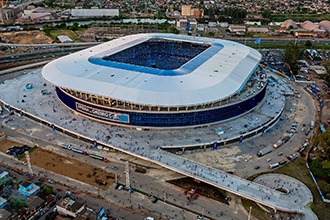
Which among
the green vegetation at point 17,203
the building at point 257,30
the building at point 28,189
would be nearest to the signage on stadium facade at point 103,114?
the building at point 28,189

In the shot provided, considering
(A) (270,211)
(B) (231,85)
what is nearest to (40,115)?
(B) (231,85)

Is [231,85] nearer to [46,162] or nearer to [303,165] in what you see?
[303,165]

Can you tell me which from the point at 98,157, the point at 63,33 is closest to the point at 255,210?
the point at 98,157

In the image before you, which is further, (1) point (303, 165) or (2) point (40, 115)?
(2) point (40, 115)

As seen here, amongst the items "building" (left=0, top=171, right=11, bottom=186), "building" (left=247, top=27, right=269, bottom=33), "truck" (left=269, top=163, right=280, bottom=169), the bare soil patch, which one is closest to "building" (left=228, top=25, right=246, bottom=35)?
"building" (left=247, top=27, right=269, bottom=33)

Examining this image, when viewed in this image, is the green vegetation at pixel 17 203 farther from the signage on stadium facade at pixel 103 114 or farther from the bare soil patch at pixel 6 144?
the signage on stadium facade at pixel 103 114

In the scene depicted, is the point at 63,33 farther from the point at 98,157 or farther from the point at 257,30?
the point at 98,157

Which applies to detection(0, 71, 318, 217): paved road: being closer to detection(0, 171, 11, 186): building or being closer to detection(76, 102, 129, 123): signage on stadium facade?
detection(76, 102, 129, 123): signage on stadium facade
